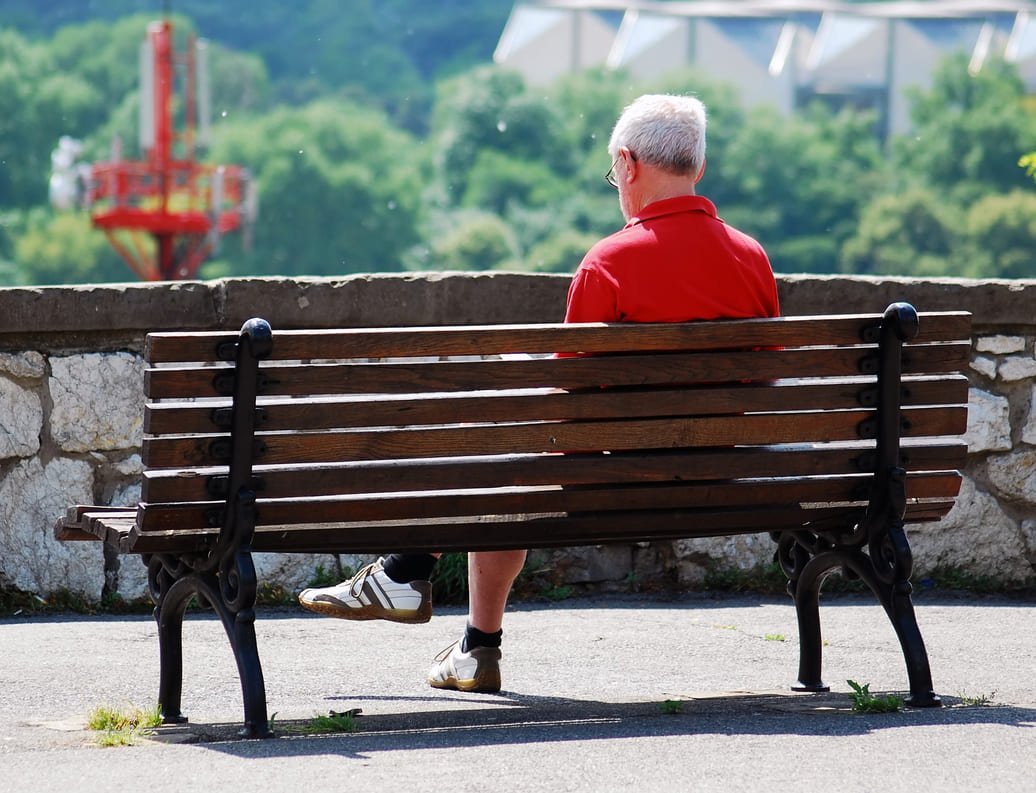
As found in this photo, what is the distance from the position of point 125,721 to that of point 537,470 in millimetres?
923

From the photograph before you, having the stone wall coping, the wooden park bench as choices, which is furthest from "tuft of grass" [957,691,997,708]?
the stone wall coping

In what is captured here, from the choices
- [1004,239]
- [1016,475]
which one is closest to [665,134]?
[1016,475]

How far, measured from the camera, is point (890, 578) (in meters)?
2.97

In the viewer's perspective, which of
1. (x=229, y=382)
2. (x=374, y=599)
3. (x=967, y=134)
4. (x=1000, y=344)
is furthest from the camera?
(x=967, y=134)

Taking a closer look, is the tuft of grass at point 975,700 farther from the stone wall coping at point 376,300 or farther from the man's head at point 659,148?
the stone wall coping at point 376,300

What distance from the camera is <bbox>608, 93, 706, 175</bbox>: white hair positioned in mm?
3037

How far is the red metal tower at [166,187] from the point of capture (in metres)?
49.3

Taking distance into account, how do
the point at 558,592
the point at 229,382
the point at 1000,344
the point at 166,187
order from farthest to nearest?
1. the point at 166,187
2. the point at 1000,344
3. the point at 558,592
4. the point at 229,382

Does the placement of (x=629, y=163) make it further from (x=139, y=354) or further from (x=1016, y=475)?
(x=1016, y=475)

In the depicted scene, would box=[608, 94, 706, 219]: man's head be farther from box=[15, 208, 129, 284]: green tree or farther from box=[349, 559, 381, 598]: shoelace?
box=[15, 208, 129, 284]: green tree

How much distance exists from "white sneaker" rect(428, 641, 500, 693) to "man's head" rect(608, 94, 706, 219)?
1029mm

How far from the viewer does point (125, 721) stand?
2797 millimetres

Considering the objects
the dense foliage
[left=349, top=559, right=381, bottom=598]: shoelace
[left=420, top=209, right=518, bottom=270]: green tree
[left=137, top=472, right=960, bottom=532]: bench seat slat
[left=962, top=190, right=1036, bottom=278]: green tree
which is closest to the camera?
[left=137, top=472, right=960, bottom=532]: bench seat slat

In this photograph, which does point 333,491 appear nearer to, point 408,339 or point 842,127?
point 408,339
